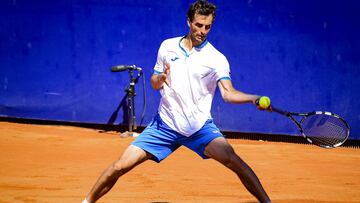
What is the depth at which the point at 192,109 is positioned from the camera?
192 inches

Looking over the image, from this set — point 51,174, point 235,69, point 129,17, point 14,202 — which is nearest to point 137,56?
point 129,17

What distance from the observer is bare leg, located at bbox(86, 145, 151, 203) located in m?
4.76

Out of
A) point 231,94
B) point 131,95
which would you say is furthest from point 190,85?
point 131,95

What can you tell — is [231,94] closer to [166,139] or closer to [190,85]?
[190,85]

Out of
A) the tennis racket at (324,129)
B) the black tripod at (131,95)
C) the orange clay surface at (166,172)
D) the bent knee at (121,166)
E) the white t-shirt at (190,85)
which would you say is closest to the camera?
the bent knee at (121,166)

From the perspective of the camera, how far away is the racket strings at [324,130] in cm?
533

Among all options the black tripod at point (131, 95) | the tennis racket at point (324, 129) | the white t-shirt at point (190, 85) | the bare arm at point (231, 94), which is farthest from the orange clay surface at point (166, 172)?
the bare arm at point (231, 94)

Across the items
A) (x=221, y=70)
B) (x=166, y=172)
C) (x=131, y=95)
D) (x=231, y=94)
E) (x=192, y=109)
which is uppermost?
(x=221, y=70)

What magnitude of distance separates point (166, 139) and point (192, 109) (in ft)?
1.00

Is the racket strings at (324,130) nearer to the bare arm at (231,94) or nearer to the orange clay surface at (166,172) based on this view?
the bare arm at (231,94)

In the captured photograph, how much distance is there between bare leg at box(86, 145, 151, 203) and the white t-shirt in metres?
0.34

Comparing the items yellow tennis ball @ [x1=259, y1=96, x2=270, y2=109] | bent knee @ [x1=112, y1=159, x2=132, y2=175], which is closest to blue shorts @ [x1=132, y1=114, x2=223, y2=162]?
bent knee @ [x1=112, y1=159, x2=132, y2=175]

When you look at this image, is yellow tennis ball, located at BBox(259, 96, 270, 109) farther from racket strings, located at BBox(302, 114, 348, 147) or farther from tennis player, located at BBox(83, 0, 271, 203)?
racket strings, located at BBox(302, 114, 348, 147)

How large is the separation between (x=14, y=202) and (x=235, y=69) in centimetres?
546
